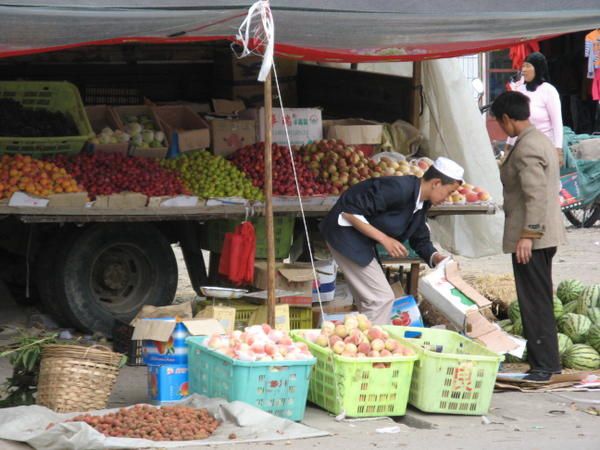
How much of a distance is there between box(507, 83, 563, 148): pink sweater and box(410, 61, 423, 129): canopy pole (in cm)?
123

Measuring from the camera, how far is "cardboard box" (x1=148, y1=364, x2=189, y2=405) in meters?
6.69

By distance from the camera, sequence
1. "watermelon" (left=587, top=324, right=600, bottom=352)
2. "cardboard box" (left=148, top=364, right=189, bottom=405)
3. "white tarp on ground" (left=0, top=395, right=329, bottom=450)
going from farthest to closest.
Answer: "watermelon" (left=587, top=324, right=600, bottom=352)
"cardboard box" (left=148, top=364, right=189, bottom=405)
"white tarp on ground" (left=0, top=395, right=329, bottom=450)

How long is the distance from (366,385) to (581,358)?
2.26m

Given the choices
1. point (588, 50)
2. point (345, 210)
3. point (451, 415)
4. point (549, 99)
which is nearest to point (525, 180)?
point (345, 210)

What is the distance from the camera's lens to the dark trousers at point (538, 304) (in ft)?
24.1

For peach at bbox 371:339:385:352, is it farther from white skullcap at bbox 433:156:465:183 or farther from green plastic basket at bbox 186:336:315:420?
white skullcap at bbox 433:156:465:183

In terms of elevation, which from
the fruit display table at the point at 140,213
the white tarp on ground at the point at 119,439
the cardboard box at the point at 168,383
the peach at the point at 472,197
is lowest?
the white tarp on ground at the point at 119,439

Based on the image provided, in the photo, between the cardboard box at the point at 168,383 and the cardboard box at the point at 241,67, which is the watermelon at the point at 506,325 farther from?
the cardboard box at the point at 241,67

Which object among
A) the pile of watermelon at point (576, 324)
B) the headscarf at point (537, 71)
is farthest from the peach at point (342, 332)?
the headscarf at point (537, 71)

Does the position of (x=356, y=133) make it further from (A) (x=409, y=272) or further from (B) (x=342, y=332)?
(B) (x=342, y=332)

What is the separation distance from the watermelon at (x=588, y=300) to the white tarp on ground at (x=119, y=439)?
3.33 metres

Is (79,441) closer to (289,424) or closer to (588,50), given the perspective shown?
(289,424)

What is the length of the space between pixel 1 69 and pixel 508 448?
6.39 meters

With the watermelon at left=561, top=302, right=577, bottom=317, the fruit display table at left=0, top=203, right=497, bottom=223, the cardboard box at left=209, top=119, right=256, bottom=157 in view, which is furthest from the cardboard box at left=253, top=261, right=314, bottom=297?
the watermelon at left=561, top=302, right=577, bottom=317
